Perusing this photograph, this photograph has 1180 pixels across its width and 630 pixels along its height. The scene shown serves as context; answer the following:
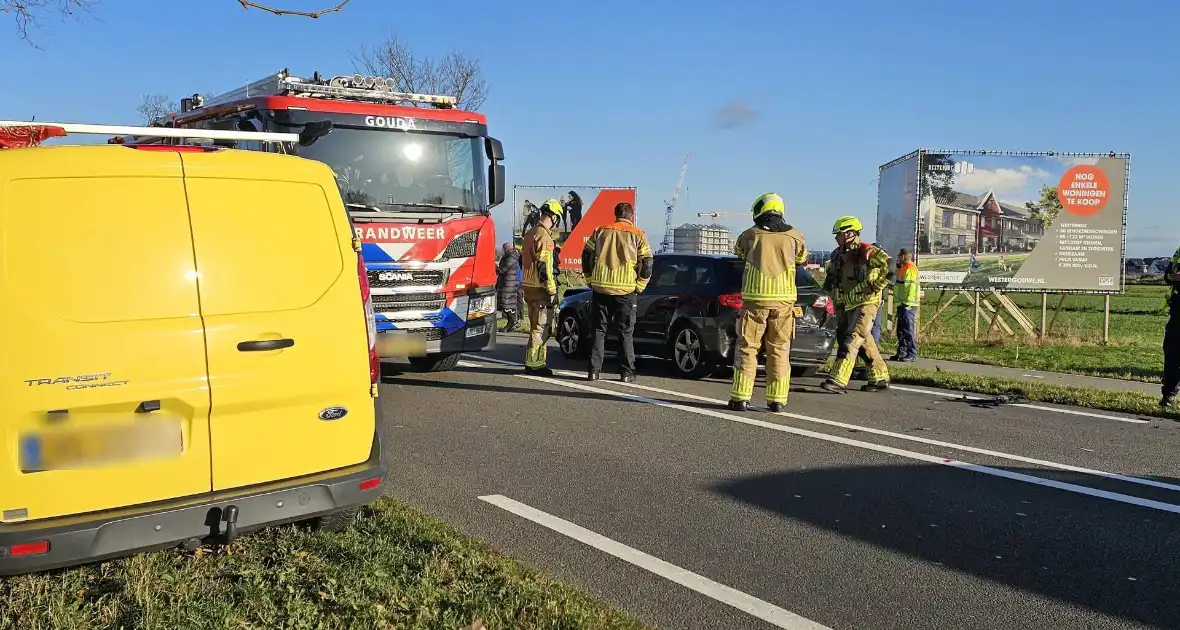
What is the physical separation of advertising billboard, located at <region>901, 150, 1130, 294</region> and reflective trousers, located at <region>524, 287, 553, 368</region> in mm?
8720

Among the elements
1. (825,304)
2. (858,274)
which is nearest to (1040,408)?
(858,274)

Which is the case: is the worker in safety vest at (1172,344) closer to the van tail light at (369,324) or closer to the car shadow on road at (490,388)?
the car shadow on road at (490,388)

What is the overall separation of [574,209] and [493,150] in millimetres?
14732

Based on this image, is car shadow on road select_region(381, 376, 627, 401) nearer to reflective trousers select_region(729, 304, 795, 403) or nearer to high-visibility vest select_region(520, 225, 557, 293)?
high-visibility vest select_region(520, 225, 557, 293)

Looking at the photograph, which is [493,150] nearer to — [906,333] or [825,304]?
[825,304]

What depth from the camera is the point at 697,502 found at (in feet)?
18.7

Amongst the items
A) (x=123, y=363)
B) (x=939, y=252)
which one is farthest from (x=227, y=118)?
(x=939, y=252)

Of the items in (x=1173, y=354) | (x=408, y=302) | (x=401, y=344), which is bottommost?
(x=1173, y=354)

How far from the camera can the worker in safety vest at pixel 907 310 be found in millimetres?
14047

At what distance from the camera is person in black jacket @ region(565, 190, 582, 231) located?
82.5ft

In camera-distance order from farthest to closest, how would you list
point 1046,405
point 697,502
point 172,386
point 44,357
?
point 1046,405 → point 697,502 → point 172,386 → point 44,357

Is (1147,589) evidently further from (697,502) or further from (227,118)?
(227,118)

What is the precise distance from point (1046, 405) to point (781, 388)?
2945 mm

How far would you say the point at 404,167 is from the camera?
32.4 ft
